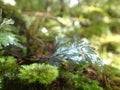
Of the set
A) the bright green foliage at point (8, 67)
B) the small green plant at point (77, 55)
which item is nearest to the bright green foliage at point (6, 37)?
the bright green foliage at point (8, 67)

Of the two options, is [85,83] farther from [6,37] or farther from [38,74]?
[6,37]

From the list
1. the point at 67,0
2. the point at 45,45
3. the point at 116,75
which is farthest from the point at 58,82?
the point at 67,0

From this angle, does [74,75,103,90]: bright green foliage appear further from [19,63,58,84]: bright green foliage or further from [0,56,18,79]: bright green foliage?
[0,56,18,79]: bright green foliage

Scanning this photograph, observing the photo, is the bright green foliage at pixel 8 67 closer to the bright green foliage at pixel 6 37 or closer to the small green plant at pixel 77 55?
the bright green foliage at pixel 6 37

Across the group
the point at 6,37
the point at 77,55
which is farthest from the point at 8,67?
the point at 77,55

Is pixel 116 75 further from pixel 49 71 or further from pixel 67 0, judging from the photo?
pixel 67 0
